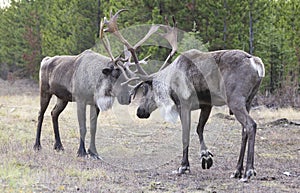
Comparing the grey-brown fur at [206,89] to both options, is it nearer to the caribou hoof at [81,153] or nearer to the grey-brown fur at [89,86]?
the grey-brown fur at [89,86]

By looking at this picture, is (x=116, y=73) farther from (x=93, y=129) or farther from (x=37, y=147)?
(x=37, y=147)

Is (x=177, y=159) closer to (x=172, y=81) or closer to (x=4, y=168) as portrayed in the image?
(x=172, y=81)

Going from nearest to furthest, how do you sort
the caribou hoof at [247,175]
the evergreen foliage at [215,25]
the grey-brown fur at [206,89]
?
the caribou hoof at [247,175] → the grey-brown fur at [206,89] → the evergreen foliage at [215,25]

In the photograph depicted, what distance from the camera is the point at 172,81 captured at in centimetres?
709

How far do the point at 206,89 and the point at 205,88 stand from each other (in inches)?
0.8

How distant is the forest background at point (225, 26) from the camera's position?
1734 cm

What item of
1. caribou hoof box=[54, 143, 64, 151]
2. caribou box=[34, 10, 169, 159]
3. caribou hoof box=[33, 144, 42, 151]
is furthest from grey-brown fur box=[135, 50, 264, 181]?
caribou hoof box=[33, 144, 42, 151]

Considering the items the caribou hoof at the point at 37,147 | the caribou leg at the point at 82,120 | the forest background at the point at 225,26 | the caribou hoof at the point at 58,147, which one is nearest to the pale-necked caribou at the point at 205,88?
the caribou leg at the point at 82,120

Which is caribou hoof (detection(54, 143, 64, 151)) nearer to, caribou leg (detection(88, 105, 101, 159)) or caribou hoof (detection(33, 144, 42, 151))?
caribou hoof (detection(33, 144, 42, 151))

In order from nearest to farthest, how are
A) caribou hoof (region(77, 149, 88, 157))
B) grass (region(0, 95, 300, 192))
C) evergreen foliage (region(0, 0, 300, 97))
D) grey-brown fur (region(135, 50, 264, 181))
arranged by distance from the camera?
grass (region(0, 95, 300, 192)) < grey-brown fur (region(135, 50, 264, 181)) < caribou hoof (region(77, 149, 88, 157)) < evergreen foliage (region(0, 0, 300, 97))

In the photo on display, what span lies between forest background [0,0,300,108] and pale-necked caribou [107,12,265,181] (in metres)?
8.58

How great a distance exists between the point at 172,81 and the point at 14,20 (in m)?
23.7

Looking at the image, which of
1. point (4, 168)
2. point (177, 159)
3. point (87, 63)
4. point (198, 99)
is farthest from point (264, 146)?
point (4, 168)

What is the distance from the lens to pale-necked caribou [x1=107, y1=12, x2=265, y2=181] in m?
6.05
